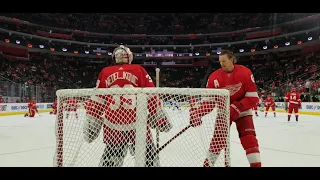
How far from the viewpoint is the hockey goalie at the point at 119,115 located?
1.82 meters

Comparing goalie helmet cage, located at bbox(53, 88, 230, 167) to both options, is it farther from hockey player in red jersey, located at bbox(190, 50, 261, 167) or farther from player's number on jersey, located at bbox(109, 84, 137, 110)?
hockey player in red jersey, located at bbox(190, 50, 261, 167)

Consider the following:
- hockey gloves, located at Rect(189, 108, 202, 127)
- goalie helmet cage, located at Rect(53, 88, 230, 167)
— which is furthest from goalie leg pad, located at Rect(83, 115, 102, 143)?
hockey gloves, located at Rect(189, 108, 202, 127)

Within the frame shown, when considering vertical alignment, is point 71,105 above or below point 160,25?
below

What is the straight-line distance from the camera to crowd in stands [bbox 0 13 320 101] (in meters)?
23.7

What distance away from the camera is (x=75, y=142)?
6.24ft

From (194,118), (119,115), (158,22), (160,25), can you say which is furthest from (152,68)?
(119,115)

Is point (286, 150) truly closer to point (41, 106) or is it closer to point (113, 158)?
point (113, 158)

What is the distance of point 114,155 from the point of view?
195cm

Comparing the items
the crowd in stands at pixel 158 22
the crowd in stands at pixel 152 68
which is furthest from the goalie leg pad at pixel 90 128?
the crowd in stands at pixel 158 22

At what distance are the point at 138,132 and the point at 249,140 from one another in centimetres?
116

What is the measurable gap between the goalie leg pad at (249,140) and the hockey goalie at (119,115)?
2.75ft

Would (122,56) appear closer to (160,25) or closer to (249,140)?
(249,140)

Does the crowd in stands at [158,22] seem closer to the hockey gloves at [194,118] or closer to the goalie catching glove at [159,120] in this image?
the hockey gloves at [194,118]
